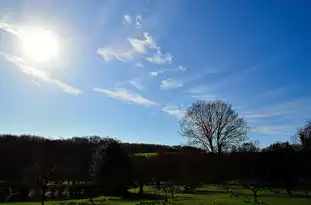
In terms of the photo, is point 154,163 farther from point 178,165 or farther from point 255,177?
point 255,177

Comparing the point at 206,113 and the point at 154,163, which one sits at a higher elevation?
the point at 206,113

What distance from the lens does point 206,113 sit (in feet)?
230

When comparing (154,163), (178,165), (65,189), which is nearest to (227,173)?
(178,165)

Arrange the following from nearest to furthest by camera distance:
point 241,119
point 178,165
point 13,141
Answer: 1. point 178,165
2. point 241,119
3. point 13,141

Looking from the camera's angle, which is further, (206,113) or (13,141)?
(13,141)

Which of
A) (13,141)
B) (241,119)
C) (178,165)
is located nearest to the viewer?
(178,165)

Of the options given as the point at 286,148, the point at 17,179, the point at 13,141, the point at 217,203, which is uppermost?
the point at 13,141

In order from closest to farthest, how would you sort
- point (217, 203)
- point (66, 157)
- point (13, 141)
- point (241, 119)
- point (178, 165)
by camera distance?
1. point (217, 203)
2. point (178, 165)
3. point (241, 119)
4. point (66, 157)
5. point (13, 141)

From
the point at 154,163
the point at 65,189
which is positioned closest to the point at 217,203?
the point at 154,163

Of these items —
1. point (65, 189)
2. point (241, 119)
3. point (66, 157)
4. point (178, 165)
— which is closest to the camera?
point (65, 189)

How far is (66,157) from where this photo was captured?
247 ft

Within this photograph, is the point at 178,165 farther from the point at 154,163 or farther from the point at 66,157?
the point at 66,157

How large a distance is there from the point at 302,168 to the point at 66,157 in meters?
46.7

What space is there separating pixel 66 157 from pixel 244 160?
36901 mm
